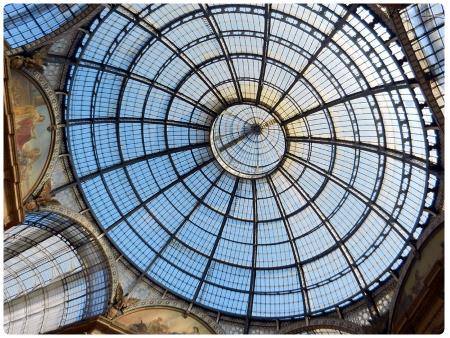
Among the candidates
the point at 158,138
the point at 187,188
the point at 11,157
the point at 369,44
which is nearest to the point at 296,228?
the point at 187,188

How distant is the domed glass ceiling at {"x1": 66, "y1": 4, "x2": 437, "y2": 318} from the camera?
85.5 feet

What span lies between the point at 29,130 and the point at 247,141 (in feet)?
48.5

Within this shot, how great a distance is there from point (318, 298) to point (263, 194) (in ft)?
26.0

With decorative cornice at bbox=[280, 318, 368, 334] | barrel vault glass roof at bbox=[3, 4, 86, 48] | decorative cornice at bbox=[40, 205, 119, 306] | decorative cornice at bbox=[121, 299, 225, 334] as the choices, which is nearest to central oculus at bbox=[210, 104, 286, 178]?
decorative cornice at bbox=[40, 205, 119, 306]

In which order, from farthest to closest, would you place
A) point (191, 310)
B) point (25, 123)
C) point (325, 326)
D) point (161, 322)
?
point (191, 310), point (161, 322), point (325, 326), point (25, 123)

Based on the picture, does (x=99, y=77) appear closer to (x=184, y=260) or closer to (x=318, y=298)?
(x=184, y=260)

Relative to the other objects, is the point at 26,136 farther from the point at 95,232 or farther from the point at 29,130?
the point at 95,232

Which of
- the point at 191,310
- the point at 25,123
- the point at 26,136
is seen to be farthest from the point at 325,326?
the point at 25,123

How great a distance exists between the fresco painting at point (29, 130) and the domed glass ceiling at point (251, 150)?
6.47 ft

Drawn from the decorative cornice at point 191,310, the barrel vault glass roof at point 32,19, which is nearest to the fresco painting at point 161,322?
the decorative cornice at point 191,310

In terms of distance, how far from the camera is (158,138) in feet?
106

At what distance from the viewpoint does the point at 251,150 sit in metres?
34.1

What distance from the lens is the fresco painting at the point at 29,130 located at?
24000 millimetres

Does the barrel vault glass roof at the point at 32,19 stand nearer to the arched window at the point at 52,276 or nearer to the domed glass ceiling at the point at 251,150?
the domed glass ceiling at the point at 251,150
